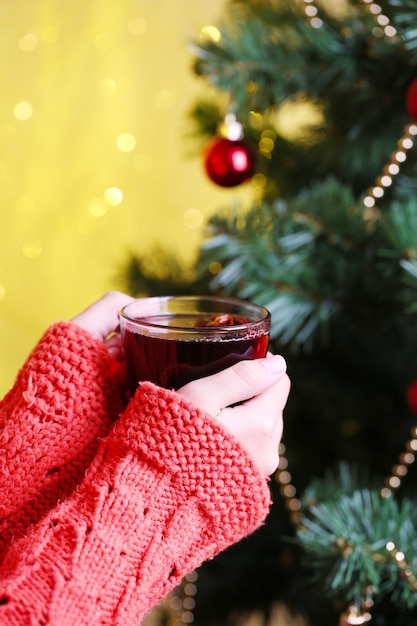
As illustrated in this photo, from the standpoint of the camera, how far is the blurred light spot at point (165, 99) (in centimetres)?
139

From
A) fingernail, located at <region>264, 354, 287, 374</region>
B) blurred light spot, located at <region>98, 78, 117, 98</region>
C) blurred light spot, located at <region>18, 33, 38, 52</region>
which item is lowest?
fingernail, located at <region>264, 354, 287, 374</region>

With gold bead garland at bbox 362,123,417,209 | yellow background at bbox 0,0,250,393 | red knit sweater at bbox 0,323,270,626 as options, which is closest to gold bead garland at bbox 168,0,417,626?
gold bead garland at bbox 362,123,417,209

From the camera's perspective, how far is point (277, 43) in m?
0.82

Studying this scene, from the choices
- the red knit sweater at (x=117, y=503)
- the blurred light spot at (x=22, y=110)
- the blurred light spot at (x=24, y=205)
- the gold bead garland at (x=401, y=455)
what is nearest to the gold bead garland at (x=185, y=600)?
the gold bead garland at (x=401, y=455)

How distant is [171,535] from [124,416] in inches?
3.6

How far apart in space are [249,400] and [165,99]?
104 centimetres

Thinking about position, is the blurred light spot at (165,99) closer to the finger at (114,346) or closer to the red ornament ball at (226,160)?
the red ornament ball at (226,160)

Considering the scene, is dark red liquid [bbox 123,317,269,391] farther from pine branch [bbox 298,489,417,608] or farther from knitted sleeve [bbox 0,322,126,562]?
pine branch [bbox 298,489,417,608]

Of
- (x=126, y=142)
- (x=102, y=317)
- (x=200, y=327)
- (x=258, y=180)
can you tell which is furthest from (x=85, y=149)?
(x=200, y=327)

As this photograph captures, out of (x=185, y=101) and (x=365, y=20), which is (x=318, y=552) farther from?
(x=185, y=101)

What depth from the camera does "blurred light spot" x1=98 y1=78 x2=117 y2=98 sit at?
134cm

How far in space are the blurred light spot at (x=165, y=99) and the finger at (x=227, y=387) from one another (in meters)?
1.03

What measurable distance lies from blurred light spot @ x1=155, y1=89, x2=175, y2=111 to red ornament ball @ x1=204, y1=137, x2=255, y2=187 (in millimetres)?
544

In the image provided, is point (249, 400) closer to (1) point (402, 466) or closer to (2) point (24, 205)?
(1) point (402, 466)
